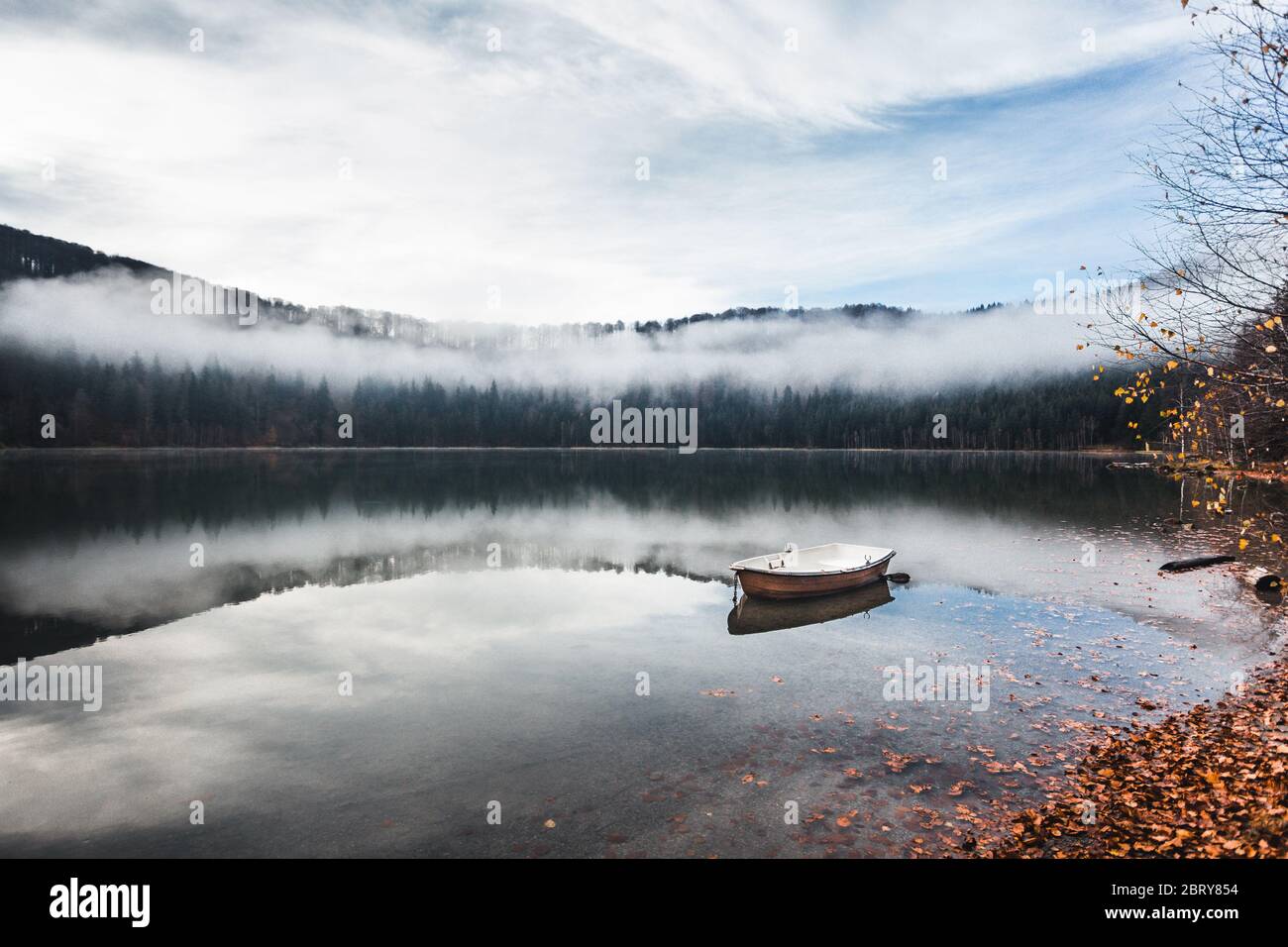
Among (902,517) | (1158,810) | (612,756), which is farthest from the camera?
(902,517)

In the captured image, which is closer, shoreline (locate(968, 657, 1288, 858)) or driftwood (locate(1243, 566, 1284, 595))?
shoreline (locate(968, 657, 1288, 858))

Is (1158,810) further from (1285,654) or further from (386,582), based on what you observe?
(386,582)

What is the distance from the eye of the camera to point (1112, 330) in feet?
33.4

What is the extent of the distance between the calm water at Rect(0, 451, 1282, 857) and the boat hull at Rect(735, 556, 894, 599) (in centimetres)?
99

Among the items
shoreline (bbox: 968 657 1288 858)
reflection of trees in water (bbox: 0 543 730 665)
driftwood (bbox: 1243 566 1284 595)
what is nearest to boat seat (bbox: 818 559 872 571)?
reflection of trees in water (bbox: 0 543 730 665)

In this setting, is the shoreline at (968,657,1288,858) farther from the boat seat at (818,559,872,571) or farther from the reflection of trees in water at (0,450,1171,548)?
the reflection of trees in water at (0,450,1171,548)

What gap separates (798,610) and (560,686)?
35.8 feet

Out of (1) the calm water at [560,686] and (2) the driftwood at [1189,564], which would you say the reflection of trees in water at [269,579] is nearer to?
(1) the calm water at [560,686]

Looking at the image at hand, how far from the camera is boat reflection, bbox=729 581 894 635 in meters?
23.6

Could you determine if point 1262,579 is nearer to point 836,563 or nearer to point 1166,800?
point 836,563

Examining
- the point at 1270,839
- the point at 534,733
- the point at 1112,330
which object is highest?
the point at 1112,330

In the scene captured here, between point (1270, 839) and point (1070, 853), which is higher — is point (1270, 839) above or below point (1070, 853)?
above
